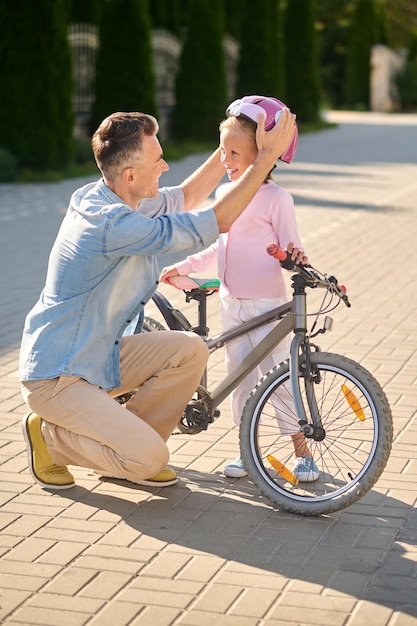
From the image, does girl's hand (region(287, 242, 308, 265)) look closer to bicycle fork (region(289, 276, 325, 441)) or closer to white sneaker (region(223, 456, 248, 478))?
bicycle fork (region(289, 276, 325, 441))

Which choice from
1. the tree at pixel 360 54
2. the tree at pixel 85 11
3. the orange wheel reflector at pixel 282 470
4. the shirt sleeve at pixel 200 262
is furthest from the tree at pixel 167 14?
the orange wheel reflector at pixel 282 470

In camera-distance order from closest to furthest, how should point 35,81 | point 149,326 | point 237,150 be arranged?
point 237,150, point 149,326, point 35,81

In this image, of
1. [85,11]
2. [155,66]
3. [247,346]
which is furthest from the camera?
[155,66]

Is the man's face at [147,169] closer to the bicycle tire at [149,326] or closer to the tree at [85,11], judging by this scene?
the bicycle tire at [149,326]

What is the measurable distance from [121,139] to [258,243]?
692mm

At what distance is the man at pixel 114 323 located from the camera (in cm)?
436

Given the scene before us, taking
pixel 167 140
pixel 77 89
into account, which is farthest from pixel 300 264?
pixel 167 140

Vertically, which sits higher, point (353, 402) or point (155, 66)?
point (353, 402)

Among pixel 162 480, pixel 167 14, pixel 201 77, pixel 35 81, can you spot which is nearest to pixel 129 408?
pixel 162 480

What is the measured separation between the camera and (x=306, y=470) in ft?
15.5

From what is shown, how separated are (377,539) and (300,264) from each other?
1026 mm

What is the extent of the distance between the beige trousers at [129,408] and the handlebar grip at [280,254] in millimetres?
559

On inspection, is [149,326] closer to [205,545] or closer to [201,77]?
[205,545]

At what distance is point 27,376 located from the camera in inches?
181
